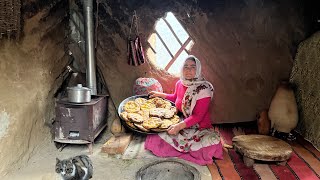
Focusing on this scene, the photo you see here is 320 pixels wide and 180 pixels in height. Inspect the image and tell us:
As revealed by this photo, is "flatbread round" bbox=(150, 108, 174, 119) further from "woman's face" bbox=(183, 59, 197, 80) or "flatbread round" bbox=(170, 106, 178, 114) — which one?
"woman's face" bbox=(183, 59, 197, 80)

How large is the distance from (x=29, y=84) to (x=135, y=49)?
1.56 m

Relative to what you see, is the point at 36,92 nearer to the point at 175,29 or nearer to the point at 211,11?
the point at 175,29

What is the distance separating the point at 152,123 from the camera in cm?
345

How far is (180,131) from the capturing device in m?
3.54

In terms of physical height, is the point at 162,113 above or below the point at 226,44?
below

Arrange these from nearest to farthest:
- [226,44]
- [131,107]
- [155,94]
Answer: [131,107], [155,94], [226,44]

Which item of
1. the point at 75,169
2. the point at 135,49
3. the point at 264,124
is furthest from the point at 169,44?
the point at 75,169

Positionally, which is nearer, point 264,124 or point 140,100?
point 140,100

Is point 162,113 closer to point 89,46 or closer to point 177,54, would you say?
point 177,54

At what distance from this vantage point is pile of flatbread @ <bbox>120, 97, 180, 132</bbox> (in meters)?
3.44

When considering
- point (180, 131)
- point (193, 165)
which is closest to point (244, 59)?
point (180, 131)

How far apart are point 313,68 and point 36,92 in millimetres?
3577

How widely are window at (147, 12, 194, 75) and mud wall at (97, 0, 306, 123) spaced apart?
0.10 meters

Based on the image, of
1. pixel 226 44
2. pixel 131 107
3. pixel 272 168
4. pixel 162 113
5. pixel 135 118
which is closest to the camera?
pixel 272 168
